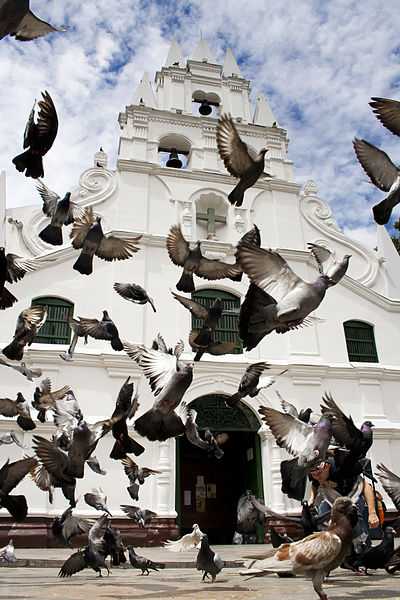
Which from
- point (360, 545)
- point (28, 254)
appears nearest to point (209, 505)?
point (28, 254)

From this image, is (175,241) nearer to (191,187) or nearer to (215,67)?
(191,187)

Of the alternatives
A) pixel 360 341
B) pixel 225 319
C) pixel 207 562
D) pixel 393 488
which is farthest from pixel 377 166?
pixel 360 341

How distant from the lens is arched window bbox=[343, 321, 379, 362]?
45.6 feet

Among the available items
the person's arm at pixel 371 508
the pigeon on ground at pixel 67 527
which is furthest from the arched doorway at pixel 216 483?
the pigeon on ground at pixel 67 527

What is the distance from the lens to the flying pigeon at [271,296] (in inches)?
162

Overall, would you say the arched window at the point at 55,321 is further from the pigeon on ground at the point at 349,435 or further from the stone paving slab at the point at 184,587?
the pigeon on ground at the point at 349,435

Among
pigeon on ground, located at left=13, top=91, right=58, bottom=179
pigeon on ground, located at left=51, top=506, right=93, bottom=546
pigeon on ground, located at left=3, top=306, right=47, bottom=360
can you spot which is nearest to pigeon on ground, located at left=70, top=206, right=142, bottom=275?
pigeon on ground, located at left=3, top=306, right=47, bottom=360

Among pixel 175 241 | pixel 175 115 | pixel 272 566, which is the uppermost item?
pixel 175 115

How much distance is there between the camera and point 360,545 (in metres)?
5.29

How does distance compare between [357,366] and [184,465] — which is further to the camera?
[184,465]

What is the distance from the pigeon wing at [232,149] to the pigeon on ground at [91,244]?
1913 mm

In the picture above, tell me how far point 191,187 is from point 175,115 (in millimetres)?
2911

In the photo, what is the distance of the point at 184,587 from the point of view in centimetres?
457

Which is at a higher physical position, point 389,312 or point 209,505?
point 389,312
